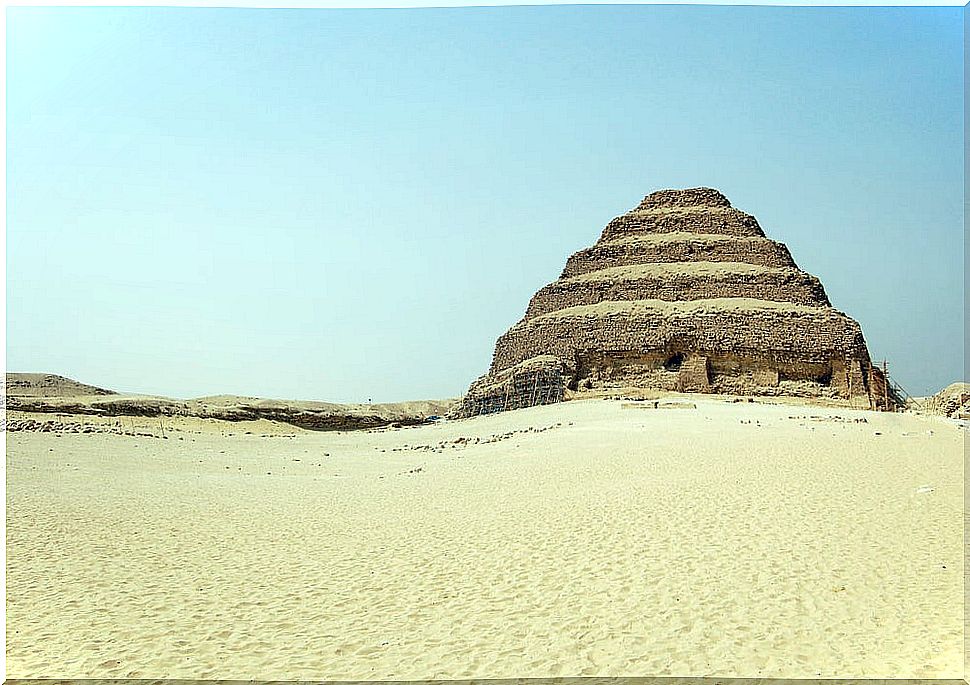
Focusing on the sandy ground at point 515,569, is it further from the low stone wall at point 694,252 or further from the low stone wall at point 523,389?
the low stone wall at point 694,252

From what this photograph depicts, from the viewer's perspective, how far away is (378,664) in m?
5.06

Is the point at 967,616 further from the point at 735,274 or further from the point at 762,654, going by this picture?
the point at 735,274

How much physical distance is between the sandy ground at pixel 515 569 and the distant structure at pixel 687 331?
16895 millimetres

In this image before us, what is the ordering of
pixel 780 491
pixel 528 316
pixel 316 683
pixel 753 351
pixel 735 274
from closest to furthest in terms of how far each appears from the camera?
pixel 316 683, pixel 780 491, pixel 753 351, pixel 735 274, pixel 528 316

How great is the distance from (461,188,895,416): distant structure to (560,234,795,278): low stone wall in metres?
0.05

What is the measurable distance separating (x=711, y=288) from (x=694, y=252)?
338 cm

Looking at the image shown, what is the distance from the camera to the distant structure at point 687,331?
98.6 feet

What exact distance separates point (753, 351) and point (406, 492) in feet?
70.5

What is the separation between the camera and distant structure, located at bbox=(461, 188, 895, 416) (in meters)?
30.0

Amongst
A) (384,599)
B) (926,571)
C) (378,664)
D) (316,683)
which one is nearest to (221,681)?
(316,683)

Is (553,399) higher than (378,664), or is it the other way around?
(553,399)

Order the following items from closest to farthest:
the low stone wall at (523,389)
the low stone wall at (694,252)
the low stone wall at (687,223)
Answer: the low stone wall at (523,389), the low stone wall at (694,252), the low stone wall at (687,223)

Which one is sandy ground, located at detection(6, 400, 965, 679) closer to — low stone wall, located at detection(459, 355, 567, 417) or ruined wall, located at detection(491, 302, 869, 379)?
ruined wall, located at detection(491, 302, 869, 379)

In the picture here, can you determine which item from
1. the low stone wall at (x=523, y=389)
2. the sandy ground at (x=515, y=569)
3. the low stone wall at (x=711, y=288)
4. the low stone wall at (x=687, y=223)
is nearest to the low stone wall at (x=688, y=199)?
the low stone wall at (x=687, y=223)
